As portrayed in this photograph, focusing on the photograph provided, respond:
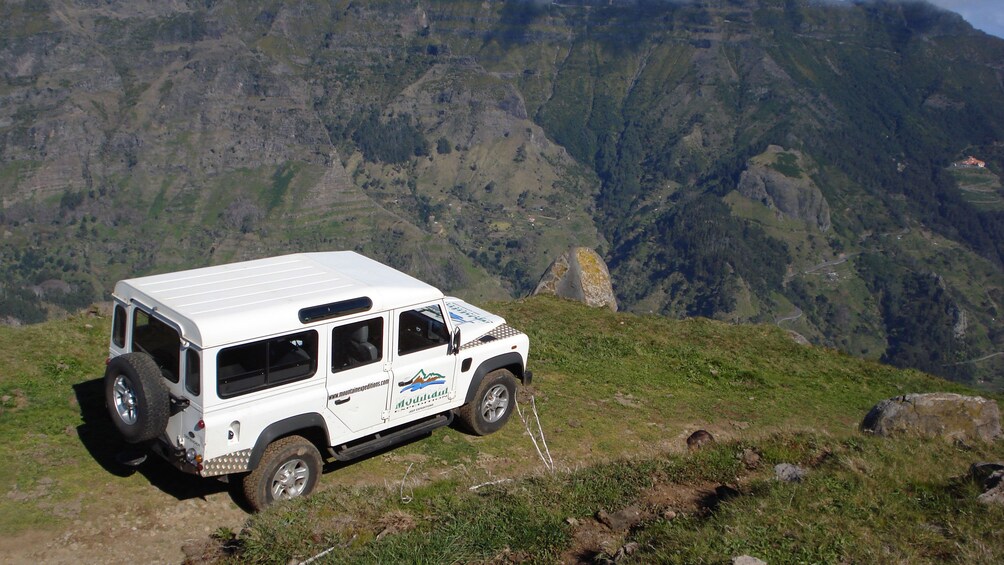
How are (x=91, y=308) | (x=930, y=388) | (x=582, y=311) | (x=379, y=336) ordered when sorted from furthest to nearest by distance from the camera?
(x=582, y=311) < (x=930, y=388) < (x=91, y=308) < (x=379, y=336)

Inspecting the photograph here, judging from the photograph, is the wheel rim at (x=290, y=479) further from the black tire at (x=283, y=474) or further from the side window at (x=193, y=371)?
the side window at (x=193, y=371)

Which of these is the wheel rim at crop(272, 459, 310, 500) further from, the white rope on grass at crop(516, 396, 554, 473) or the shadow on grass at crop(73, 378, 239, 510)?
the white rope on grass at crop(516, 396, 554, 473)

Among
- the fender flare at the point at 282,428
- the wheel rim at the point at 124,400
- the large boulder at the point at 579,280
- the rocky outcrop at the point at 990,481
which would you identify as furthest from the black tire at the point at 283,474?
the large boulder at the point at 579,280

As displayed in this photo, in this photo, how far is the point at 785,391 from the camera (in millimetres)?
19609

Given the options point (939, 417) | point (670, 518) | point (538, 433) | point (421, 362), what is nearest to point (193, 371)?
point (421, 362)

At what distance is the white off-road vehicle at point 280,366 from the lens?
31.8 feet

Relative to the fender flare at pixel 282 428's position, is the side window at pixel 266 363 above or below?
above

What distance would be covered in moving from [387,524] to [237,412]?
8.32ft

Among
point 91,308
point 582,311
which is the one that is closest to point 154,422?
point 91,308

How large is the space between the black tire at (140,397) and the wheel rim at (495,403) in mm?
5334

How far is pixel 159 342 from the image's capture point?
10.2m

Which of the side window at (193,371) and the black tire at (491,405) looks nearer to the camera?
the side window at (193,371)

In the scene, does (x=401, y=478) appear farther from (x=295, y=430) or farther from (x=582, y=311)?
(x=582, y=311)

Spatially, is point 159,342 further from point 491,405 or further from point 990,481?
point 990,481
